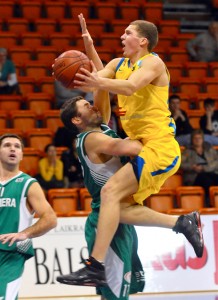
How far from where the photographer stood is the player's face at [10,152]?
6047mm

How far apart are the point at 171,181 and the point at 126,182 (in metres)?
4.86

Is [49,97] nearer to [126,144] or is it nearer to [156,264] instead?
[156,264]

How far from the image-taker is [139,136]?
6.20 meters

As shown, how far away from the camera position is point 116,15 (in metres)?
14.6

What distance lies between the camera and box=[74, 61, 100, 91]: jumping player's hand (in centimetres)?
570

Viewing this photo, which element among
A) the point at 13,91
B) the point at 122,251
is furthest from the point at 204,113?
the point at 122,251

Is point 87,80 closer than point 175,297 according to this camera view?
Yes

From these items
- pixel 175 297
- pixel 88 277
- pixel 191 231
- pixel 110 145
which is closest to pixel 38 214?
pixel 88 277

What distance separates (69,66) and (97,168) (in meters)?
0.79

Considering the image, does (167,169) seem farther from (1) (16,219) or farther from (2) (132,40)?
(1) (16,219)

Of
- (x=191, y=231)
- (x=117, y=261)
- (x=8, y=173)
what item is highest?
(x=8, y=173)

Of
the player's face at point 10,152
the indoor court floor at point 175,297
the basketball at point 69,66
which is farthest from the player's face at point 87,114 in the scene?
the indoor court floor at point 175,297

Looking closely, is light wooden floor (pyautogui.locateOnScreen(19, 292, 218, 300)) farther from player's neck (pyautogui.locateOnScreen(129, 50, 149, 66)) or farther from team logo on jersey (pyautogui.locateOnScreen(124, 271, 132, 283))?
player's neck (pyautogui.locateOnScreen(129, 50, 149, 66))

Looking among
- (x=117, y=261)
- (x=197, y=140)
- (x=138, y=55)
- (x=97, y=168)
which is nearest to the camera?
(x=138, y=55)
